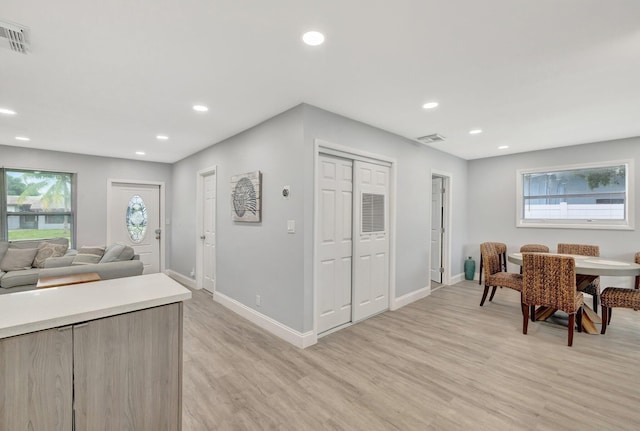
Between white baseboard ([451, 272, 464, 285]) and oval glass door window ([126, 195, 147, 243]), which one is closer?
white baseboard ([451, 272, 464, 285])

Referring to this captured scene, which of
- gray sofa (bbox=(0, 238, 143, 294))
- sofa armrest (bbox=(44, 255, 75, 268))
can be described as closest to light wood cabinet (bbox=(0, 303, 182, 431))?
gray sofa (bbox=(0, 238, 143, 294))

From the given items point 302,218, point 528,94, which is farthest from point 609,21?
point 302,218

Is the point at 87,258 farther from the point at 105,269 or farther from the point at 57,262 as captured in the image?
the point at 105,269

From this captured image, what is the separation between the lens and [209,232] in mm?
4875

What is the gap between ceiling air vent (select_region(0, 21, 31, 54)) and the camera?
5.72 ft

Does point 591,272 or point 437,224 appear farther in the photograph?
point 437,224

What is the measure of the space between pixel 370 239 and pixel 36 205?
19.6ft

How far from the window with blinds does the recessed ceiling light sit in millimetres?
1999

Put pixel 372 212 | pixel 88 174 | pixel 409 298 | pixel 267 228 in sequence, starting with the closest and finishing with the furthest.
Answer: pixel 267 228
pixel 372 212
pixel 409 298
pixel 88 174

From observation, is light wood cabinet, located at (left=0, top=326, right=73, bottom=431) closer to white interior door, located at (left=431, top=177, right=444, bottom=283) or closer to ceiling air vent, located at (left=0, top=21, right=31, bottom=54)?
ceiling air vent, located at (left=0, top=21, right=31, bottom=54)

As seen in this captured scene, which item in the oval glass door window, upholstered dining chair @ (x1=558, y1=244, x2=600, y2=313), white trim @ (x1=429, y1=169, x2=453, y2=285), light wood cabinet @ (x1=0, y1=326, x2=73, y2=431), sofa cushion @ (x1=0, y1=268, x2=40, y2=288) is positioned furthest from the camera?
the oval glass door window

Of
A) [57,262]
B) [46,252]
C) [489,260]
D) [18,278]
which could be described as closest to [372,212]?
[489,260]

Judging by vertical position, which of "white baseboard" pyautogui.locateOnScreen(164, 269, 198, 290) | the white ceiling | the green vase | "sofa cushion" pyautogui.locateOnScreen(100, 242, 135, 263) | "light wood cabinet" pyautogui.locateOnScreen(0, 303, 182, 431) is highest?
the white ceiling

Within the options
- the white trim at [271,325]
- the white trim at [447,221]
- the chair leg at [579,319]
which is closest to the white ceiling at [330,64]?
the white trim at [447,221]
